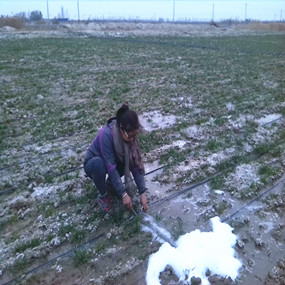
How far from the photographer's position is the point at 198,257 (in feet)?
11.2

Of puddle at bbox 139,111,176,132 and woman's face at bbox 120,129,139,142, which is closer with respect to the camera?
woman's face at bbox 120,129,139,142

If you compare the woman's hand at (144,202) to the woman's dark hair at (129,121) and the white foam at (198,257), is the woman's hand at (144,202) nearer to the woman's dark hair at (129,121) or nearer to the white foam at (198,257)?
the white foam at (198,257)

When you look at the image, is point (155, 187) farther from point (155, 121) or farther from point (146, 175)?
Answer: point (155, 121)

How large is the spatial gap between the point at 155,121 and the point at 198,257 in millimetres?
4152

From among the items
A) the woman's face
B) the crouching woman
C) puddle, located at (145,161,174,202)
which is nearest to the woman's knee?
the crouching woman

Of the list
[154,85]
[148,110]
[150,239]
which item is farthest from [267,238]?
[154,85]

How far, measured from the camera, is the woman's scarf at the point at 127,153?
12.1ft

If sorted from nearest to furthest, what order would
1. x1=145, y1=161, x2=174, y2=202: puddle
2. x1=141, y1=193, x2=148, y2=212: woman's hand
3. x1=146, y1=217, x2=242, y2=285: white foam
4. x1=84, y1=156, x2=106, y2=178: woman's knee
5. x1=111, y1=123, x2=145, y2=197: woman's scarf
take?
x1=146, y1=217, x2=242, y2=285: white foam < x1=111, y1=123, x2=145, y2=197: woman's scarf < x1=84, y1=156, x2=106, y2=178: woman's knee < x1=141, y1=193, x2=148, y2=212: woman's hand < x1=145, y1=161, x2=174, y2=202: puddle

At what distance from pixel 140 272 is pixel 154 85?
25.6ft

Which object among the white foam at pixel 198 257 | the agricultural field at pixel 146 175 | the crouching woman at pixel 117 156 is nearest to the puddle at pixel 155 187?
the agricultural field at pixel 146 175

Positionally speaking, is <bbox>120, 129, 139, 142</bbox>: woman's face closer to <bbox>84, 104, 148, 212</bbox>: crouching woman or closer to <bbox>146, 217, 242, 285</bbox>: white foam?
<bbox>84, 104, 148, 212</bbox>: crouching woman

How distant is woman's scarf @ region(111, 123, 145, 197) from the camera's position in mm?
3682

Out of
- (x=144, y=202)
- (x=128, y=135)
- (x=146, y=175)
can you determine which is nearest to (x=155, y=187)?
(x=146, y=175)

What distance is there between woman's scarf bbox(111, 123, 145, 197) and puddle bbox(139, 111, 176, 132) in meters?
2.80
